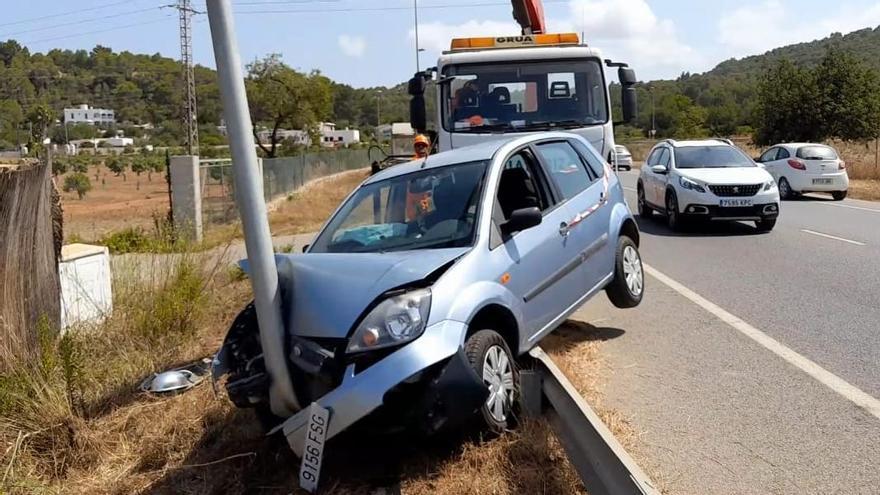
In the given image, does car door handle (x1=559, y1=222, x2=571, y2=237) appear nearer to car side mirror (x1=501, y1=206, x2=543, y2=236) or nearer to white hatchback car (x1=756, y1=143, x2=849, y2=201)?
car side mirror (x1=501, y1=206, x2=543, y2=236)

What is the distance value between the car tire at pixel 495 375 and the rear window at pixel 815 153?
2059cm

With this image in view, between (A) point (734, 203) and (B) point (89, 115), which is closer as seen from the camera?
(A) point (734, 203)

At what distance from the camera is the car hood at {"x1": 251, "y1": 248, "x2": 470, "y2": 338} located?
4465mm

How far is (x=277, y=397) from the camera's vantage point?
4.58m

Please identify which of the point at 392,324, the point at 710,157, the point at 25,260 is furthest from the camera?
the point at 710,157

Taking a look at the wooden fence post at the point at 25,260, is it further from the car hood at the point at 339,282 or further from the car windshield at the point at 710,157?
the car windshield at the point at 710,157

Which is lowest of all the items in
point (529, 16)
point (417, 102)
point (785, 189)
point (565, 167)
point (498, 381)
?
point (498, 381)

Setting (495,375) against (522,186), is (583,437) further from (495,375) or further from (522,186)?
(522,186)

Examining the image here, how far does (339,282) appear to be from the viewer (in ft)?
15.2

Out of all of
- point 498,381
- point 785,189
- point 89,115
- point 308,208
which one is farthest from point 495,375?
point 89,115

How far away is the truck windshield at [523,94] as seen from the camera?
35.4 feet

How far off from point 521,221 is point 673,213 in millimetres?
10635

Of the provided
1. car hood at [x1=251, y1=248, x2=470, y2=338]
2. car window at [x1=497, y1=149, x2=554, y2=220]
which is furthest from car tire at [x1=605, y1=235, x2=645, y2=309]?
car hood at [x1=251, y1=248, x2=470, y2=338]

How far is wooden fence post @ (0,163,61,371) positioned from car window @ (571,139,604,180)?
451 centimetres
